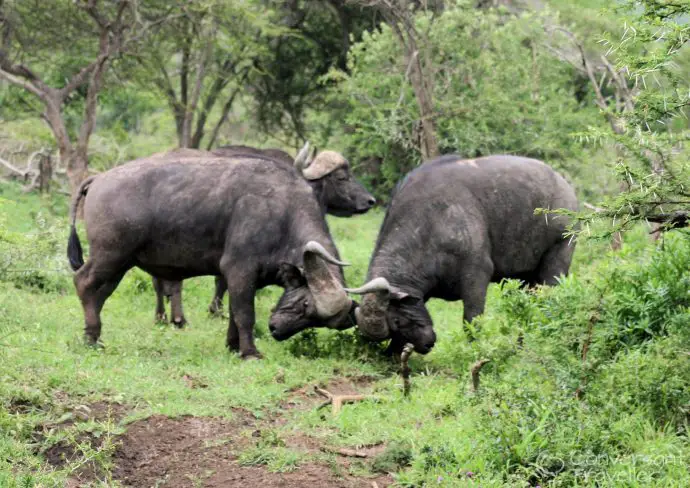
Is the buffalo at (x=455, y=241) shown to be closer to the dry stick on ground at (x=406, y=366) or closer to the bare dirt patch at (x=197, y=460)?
the dry stick on ground at (x=406, y=366)

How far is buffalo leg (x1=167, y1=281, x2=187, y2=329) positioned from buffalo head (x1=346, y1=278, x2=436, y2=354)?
278 cm

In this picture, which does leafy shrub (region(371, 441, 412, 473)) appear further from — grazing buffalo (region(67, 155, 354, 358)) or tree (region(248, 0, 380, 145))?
tree (region(248, 0, 380, 145))

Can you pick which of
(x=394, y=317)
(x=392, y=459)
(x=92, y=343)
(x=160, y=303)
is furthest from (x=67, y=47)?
(x=392, y=459)

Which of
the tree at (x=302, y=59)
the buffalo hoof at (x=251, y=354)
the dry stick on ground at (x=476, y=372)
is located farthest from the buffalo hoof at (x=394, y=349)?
the tree at (x=302, y=59)

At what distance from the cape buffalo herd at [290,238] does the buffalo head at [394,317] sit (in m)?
0.01

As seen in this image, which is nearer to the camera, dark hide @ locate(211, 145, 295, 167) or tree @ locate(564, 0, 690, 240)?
tree @ locate(564, 0, 690, 240)

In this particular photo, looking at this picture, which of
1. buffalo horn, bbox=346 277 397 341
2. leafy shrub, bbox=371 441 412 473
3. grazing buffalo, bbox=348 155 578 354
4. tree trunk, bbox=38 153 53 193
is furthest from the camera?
tree trunk, bbox=38 153 53 193

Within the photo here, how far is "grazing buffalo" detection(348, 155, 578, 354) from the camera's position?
926cm

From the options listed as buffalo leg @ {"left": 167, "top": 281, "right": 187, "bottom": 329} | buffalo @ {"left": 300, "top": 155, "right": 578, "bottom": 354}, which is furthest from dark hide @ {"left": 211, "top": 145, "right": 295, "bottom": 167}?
buffalo leg @ {"left": 167, "top": 281, "right": 187, "bottom": 329}

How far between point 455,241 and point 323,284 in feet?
4.36

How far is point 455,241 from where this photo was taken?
9523 millimetres

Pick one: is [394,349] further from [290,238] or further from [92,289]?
[92,289]

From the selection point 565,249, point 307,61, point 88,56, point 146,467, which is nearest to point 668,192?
point 146,467

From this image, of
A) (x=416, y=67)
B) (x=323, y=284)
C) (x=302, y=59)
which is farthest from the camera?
(x=302, y=59)
